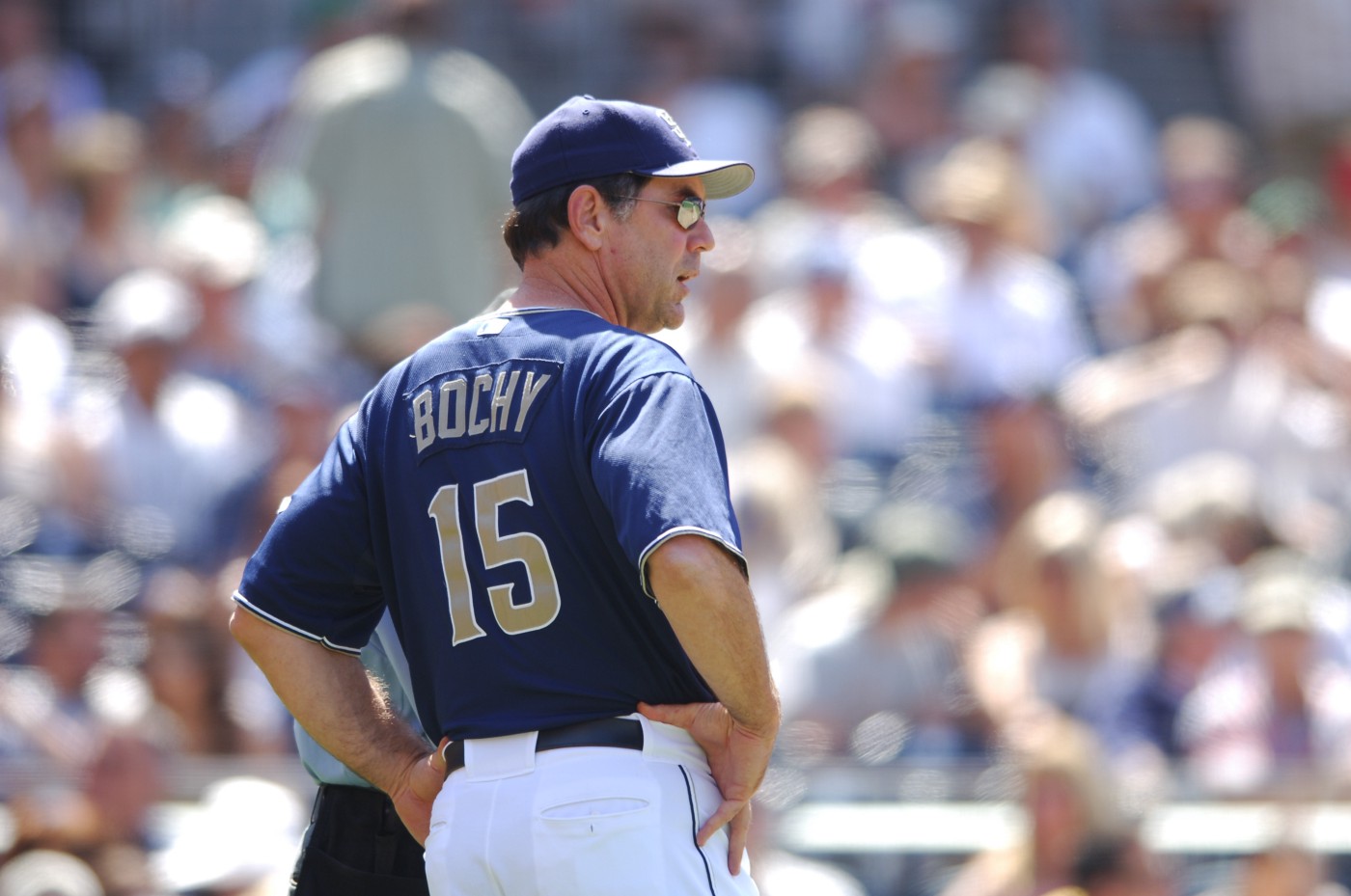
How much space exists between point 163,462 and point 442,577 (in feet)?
15.3

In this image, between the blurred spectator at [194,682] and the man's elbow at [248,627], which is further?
the blurred spectator at [194,682]

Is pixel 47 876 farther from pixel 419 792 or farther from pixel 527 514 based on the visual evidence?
pixel 527 514

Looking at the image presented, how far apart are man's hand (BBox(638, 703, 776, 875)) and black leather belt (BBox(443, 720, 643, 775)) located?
0.11 feet

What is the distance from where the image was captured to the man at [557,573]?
2848mm

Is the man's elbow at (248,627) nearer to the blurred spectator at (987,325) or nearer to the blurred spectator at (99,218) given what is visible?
the blurred spectator at (987,325)

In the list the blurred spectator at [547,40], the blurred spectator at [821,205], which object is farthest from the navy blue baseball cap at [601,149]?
the blurred spectator at [547,40]

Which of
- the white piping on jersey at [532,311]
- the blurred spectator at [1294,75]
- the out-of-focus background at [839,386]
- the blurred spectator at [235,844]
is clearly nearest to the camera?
the white piping on jersey at [532,311]

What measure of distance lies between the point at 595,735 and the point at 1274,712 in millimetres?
3898

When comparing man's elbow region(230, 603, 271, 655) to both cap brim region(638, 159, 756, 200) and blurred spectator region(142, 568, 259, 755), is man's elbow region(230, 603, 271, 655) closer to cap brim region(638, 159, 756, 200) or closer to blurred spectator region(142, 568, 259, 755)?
cap brim region(638, 159, 756, 200)

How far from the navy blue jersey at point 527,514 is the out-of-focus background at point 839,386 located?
2.60 metres

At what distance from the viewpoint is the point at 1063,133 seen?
9664 millimetres

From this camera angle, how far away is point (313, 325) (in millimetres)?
8102

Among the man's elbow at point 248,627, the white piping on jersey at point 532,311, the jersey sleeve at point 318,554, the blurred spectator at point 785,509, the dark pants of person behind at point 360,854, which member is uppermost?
the white piping on jersey at point 532,311

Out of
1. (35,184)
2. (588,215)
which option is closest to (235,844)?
(588,215)
